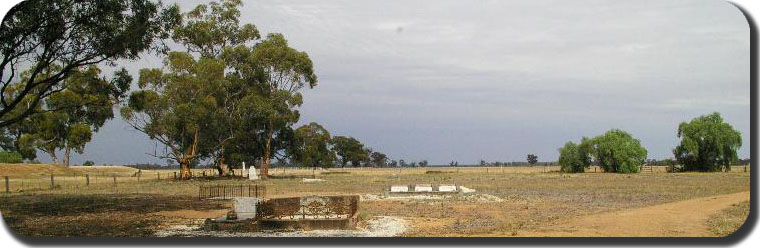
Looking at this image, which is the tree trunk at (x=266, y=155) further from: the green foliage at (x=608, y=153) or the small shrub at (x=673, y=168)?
the small shrub at (x=673, y=168)

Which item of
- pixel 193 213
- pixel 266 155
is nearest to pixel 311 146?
pixel 266 155

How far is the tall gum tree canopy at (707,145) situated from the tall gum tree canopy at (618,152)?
3.54 metres

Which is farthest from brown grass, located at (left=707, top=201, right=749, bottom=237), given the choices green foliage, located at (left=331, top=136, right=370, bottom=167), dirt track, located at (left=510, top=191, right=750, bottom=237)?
green foliage, located at (left=331, top=136, right=370, bottom=167)

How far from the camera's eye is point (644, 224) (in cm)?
1459

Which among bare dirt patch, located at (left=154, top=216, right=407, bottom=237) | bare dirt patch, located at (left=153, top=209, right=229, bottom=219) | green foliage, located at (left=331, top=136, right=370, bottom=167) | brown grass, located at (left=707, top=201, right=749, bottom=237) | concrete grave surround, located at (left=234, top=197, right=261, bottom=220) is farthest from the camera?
green foliage, located at (left=331, top=136, right=370, bottom=167)

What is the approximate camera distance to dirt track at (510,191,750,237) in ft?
42.8

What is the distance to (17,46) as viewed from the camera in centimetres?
1598

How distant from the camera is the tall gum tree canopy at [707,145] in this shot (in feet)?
170

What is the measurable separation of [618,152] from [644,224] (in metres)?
47.7

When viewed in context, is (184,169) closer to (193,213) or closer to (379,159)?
(193,213)

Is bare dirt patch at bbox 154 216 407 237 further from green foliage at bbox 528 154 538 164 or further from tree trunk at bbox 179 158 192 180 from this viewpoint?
green foliage at bbox 528 154 538 164

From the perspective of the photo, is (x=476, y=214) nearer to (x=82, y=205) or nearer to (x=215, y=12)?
(x=82, y=205)

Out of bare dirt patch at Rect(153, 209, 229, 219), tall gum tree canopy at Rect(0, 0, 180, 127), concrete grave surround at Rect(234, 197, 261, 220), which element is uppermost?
tall gum tree canopy at Rect(0, 0, 180, 127)

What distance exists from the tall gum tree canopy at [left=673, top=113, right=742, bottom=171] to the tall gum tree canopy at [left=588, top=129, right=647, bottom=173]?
354 centimetres
